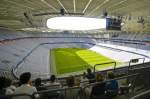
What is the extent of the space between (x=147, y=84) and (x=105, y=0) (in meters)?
4.27

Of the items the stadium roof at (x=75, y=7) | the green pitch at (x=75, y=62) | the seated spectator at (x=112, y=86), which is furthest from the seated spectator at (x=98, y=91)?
the green pitch at (x=75, y=62)

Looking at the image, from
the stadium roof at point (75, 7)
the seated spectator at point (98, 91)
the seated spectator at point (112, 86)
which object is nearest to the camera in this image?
the seated spectator at point (98, 91)

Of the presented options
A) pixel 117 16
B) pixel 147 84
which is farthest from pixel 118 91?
pixel 117 16

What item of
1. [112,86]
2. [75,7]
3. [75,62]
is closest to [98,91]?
[112,86]

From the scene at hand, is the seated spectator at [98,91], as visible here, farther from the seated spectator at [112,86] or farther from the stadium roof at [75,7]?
the stadium roof at [75,7]

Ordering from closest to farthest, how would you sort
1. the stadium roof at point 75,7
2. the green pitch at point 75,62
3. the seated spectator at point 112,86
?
1. the seated spectator at point 112,86
2. the stadium roof at point 75,7
3. the green pitch at point 75,62

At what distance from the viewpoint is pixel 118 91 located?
7.07 meters

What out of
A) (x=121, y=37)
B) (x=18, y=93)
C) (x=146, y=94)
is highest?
(x=146, y=94)

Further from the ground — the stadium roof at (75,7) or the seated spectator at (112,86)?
the stadium roof at (75,7)

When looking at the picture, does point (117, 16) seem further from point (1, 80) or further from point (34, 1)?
point (1, 80)

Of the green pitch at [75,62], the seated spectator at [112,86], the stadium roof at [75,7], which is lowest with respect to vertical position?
the green pitch at [75,62]

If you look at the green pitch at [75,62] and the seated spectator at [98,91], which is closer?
the seated spectator at [98,91]

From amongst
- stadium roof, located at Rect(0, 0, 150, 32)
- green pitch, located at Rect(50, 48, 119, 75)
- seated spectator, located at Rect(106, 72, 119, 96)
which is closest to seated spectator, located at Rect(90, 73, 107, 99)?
seated spectator, located at Rect(106, 72, 119, 96)

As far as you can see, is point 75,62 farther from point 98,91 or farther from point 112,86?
point 98,91
